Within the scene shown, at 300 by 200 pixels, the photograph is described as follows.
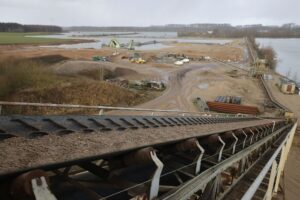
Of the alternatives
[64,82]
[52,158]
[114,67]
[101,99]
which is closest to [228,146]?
[52,158]

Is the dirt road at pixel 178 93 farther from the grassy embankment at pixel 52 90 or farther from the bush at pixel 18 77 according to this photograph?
the bush at pixel 18 77

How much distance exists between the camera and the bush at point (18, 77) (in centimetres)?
2985

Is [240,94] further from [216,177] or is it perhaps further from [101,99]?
[216,177]

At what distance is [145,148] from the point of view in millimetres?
3492

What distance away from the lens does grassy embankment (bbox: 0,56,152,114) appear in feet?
96.9

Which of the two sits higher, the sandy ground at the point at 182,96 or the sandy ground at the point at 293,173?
the sandy ground at the point at 182,96

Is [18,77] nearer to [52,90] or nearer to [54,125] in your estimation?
[52,90]

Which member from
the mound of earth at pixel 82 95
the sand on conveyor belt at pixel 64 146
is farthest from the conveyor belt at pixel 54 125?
the mound of earth at pixel 82 95

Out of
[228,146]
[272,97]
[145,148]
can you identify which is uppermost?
[145,148]

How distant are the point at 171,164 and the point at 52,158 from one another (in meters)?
2.65

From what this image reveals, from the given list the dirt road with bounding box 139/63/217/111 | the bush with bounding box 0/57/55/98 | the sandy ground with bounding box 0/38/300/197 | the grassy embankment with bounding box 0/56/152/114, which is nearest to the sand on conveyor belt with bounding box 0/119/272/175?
the sandy ground with bounding box 0/38/300/197

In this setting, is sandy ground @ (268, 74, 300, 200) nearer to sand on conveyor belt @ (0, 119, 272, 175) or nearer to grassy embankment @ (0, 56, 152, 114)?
sand on conveyor belt @ (0, 119, 272, 175)

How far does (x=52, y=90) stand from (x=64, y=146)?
2912 centimetres

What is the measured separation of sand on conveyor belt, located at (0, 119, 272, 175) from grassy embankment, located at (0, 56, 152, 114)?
2420 cm
